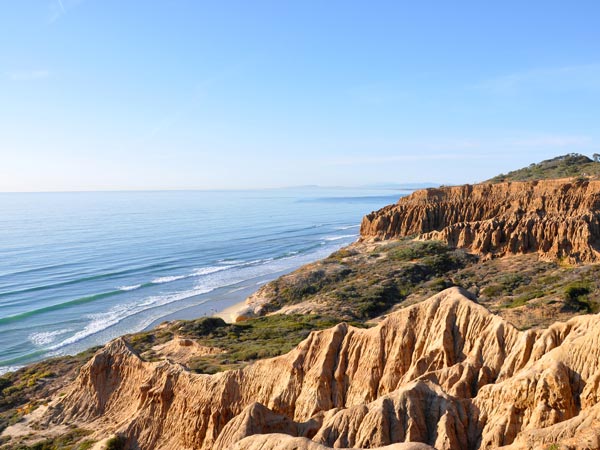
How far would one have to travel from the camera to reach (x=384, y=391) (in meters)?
19.4

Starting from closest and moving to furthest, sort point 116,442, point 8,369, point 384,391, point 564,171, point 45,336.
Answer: point 384,391
point 116,442
point 8,369
point 45,336
point 564,171

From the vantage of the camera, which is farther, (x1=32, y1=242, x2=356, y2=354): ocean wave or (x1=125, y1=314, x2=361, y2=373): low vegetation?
(x1=32, y1=242, x2=356, y2=354): ocean wave

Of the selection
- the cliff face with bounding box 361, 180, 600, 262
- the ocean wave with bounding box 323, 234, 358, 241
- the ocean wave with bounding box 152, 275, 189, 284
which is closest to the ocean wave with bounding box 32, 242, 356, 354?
the ocean wave with bounding box 152, 275, 189, 284

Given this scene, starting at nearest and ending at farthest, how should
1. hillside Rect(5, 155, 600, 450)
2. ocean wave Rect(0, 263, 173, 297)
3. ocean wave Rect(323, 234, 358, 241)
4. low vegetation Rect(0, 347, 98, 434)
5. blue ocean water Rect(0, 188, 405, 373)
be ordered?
hillside Rect(5, 155, 600, 450), low vegetation Rect(0, 347, 98, 434), blue ocean water Rect(0, 188, 405, 373), ocean wave Rect(0, 263, 173, 297), ocean wave Rect(323, 234, 358, 241)

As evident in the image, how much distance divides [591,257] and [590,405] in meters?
43.0

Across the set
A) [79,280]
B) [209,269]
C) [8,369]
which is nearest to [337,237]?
[209,269]

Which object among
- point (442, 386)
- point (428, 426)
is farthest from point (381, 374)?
point (428, 426)

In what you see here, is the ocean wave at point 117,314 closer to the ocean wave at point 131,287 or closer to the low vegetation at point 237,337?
the ocean wave at point 131,287

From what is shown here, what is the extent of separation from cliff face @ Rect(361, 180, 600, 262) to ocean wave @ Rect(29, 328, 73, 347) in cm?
4796

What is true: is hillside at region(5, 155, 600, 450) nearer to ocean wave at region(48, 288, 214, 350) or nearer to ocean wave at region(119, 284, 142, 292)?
ocean wave at region(48, 288, 214, 350)

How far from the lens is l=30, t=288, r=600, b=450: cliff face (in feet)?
46.6

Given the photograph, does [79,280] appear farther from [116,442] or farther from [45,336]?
[116,442]

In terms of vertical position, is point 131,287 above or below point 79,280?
below

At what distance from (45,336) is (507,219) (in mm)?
55156
